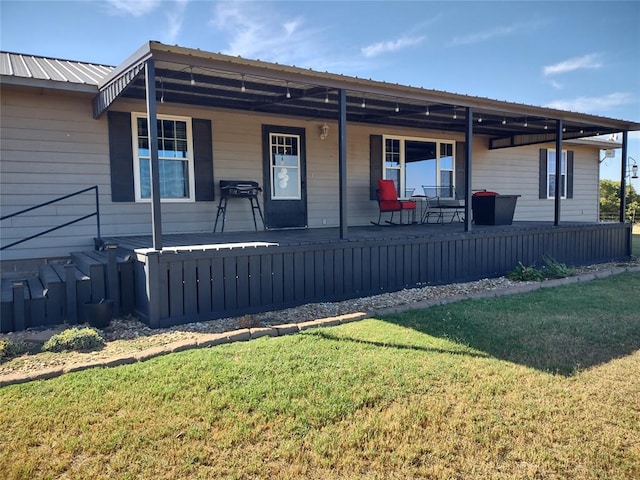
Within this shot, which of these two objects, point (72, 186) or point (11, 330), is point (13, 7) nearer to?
point (72, 186)

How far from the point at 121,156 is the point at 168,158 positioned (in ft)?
2.15

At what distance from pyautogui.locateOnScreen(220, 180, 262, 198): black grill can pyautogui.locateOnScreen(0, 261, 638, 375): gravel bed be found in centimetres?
264

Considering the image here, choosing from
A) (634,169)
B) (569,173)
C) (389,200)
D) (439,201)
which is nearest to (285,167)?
(389,200)

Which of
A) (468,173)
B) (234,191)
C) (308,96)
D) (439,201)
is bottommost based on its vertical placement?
(439,201)

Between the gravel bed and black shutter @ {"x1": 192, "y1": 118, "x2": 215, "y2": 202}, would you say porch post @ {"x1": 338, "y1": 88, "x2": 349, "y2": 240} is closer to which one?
the gravel bed

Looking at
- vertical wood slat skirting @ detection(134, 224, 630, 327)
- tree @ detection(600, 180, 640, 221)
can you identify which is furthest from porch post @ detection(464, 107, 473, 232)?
tree @ detection(600, 180, 640, 221)

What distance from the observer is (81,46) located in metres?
9.66

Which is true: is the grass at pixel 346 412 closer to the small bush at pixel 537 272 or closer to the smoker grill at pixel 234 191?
the small bush at pixel 537 272

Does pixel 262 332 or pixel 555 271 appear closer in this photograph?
pixel 262 332

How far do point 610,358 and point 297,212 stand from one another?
17.6ft

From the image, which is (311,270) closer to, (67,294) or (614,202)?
(67,294)

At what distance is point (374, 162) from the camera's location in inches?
339

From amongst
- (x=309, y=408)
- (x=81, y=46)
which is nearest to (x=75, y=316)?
(x=309, y=408)

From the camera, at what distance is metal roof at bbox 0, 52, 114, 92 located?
5.23 metres
